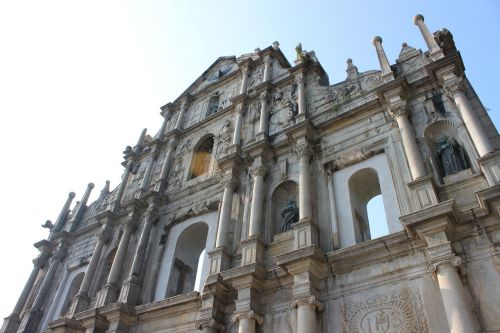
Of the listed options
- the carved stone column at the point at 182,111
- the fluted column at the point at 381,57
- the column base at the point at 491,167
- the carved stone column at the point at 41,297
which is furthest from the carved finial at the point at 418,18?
Answer: the carved stone column at the point at 41,297

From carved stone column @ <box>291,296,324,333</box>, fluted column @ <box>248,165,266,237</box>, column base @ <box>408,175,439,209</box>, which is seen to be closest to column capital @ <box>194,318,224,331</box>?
carved stone column @ <box>291,296,324,333</box>

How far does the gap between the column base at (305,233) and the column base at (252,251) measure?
90 cm

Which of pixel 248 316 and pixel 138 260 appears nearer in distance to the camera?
pixel 248 316

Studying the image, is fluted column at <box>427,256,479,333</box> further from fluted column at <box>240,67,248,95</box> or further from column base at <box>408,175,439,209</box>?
fluted column at <box>240,67,248,95</box>

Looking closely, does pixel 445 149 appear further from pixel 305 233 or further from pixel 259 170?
pixel 259 170

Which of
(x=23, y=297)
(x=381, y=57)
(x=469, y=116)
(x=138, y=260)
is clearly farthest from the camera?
(x=23, y=297)

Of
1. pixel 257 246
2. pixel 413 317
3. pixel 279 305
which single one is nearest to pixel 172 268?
pixel 257 246

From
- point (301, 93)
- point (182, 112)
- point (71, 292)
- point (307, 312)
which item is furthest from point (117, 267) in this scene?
point (182, 112)

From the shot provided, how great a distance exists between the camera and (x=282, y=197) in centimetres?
1138

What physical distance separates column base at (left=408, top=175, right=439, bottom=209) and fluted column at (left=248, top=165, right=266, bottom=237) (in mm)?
3611

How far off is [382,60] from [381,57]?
15 centimetres

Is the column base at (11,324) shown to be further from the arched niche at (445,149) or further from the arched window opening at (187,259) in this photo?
the arched niche at (445,149)

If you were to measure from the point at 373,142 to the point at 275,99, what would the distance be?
4901mm

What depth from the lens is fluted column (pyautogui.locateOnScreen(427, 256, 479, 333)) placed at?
20.1 ft
